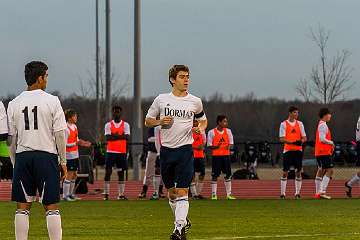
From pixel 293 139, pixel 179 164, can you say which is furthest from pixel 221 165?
pixel 179 164

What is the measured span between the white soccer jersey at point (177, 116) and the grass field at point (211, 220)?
132 cm

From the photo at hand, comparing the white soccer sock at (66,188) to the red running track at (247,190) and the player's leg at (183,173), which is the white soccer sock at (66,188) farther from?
the player's leg at (183,173)

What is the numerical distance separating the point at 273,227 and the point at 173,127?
2896 mm

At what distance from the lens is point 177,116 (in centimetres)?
1289

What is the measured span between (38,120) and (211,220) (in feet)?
21.9

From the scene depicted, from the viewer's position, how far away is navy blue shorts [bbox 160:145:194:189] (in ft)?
42.2

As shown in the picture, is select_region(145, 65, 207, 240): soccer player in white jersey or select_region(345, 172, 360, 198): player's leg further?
select_region(345, 172, 360, 198): player's leg

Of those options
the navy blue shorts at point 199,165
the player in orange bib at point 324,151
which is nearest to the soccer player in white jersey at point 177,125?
the player in orange bib at point 324,151

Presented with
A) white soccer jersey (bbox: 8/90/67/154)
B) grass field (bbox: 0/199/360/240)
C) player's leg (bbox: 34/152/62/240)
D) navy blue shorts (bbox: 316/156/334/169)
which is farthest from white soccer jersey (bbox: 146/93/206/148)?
navy blue shorts (bbox: 316/156/334/169)

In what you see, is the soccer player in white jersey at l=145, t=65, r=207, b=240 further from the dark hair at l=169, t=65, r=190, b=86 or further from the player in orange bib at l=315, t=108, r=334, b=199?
the player in orange bib at l=315, t=108, r=334, b=199

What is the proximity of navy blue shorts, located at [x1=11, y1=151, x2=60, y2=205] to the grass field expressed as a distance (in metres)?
2.94

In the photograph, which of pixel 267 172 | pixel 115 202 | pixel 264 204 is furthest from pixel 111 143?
pixel 267 172

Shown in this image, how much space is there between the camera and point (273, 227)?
1484 centimetres

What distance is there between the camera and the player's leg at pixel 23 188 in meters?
10.4
